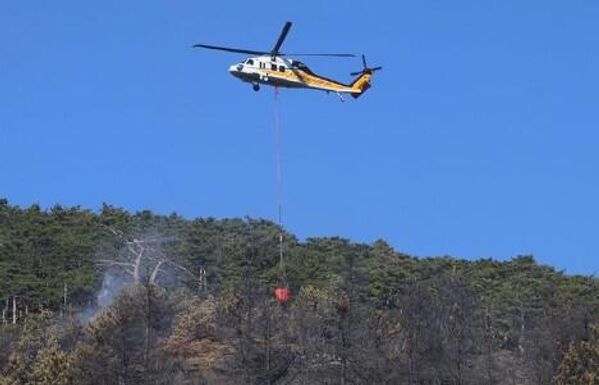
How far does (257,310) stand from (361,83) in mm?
15883

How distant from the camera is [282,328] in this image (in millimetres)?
66250

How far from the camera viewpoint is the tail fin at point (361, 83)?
186ft

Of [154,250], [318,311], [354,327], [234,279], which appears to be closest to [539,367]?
[354,327]

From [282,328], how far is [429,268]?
39.7m

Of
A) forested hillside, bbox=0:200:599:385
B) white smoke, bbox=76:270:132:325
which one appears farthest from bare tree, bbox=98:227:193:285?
white smoke, bbox=76:270:132:325

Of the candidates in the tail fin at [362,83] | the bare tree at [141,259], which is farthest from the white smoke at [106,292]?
the tail fin at [362,83]

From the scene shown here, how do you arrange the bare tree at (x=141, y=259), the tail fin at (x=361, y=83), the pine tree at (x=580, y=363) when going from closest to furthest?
the pine tree at (x=580, y=363)
the tail fin at (x=361, y=83)
the bare tree at (x=141, y=259)

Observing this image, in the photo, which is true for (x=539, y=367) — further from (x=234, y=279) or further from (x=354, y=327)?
(x=234, y=279)

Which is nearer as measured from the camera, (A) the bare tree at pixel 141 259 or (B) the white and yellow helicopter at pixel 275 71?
(B) the white and yellow helicopter at pixel 275 71

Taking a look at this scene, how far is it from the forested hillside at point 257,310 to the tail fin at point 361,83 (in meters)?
9.46

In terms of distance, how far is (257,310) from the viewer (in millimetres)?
67812

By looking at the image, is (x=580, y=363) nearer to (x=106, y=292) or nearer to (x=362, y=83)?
(x=362, y=83)

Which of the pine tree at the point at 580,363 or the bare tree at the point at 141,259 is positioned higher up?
the bare tree at the point at 141,259

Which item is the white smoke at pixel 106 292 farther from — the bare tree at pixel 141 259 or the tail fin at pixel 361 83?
the tail fin at pixel 361 83
